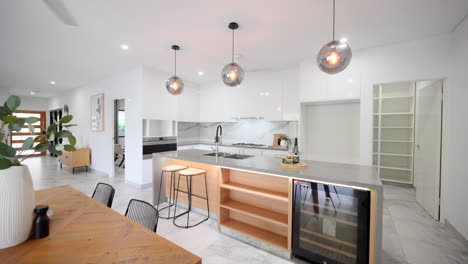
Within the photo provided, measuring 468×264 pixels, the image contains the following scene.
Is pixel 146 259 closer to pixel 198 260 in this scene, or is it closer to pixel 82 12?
pixel 198 260

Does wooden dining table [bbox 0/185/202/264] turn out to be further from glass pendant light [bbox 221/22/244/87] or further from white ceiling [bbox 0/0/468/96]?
white ceiling [bbox 0/0/468/96]

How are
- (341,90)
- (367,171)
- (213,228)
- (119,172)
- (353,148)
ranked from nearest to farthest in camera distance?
(367,171), (213,228), (341,90), (353,148), (119,172)

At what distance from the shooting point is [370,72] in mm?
3176

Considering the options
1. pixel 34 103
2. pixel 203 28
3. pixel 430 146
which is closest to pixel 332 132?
pixel 430 146

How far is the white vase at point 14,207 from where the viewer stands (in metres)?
0.98

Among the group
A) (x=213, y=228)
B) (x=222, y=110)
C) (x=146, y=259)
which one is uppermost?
(x=222, y=110)

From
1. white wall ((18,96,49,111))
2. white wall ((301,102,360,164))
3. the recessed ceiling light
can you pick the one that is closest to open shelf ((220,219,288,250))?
white wall ((301,102,360,164))

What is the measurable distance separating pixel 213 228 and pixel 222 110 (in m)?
3.22

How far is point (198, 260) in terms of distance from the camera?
2.95 feet

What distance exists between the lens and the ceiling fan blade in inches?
83.4

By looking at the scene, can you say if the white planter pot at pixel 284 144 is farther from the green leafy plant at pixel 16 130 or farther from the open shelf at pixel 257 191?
the green leafy plant at pixel 16 130

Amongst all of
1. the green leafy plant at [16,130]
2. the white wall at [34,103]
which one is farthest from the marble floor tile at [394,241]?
the white wall at [34,103]

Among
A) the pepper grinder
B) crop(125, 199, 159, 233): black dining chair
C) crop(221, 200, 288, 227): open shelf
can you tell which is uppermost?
the pepper grinder

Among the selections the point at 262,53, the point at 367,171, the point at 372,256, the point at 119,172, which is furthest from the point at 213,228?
the point at 119,172
